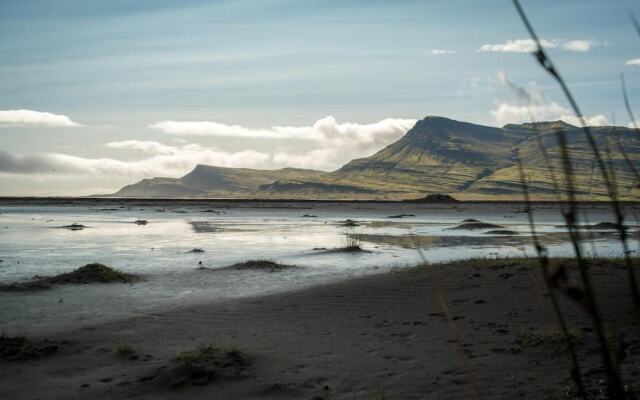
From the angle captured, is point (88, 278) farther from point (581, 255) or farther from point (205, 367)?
point (581, 255)

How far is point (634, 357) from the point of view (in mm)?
8336

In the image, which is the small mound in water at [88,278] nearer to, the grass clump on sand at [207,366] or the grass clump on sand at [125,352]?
the grass clump on sand at [125,352]

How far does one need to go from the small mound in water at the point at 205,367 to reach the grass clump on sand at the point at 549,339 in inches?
184

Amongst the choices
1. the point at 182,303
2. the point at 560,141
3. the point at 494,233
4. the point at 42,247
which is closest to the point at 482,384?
the point at 560,141

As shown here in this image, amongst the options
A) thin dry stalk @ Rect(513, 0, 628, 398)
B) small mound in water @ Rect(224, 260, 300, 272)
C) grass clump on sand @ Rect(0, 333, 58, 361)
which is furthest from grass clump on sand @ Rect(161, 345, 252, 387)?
small mound in water @ Rect(224, 260, 300, 272)

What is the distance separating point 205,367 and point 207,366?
0.07 meters

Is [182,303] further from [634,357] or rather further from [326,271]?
[634,357]

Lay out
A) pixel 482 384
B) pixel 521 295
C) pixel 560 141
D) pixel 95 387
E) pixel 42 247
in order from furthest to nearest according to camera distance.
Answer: pixel 42 247 < pixel 521 295 < pixel 95 387 < pixel 482 384 < pixel 560 141

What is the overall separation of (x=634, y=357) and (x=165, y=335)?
8.33m

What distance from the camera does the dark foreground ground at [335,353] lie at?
310 inches

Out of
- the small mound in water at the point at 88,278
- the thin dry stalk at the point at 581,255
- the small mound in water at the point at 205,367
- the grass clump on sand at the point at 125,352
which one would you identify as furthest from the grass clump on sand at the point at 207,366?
the small mound in water at the point at 88,278

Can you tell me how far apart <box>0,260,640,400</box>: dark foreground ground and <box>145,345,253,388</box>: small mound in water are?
20mm

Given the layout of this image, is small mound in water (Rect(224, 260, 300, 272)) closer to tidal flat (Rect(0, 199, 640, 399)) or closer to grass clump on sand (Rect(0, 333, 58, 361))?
tidal flat (Rect(0, 199, 640, 399))

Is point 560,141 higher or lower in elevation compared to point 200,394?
higher
